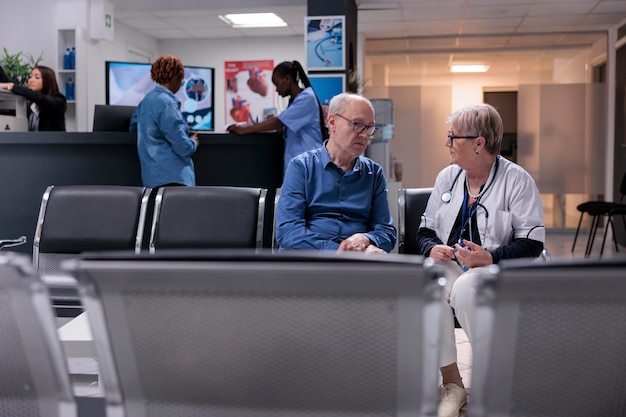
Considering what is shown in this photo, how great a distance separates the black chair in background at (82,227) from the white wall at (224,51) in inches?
305

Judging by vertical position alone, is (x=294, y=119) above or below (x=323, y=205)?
above

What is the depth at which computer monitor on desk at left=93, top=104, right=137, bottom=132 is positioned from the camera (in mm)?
4961

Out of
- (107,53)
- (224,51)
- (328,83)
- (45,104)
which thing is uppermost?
(224,51)

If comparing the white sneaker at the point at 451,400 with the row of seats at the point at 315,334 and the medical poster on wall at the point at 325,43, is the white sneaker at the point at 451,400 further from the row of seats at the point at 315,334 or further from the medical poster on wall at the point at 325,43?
the medical poster on wall at the point at 325,43

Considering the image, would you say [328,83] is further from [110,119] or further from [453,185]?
[453,185]

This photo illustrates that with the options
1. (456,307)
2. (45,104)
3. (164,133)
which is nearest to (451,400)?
(456,307)

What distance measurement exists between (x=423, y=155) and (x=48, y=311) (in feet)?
29.8

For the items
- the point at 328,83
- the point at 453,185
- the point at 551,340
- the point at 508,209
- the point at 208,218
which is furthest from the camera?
the point at 328,83

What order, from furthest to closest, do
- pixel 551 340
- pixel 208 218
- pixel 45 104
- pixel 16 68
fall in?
pixel 16 68 → pixel 45 104 → pixel 208 218 → pixel 551 340

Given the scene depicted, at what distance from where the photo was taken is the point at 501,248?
2561mm

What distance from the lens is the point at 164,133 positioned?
4555 millimetres

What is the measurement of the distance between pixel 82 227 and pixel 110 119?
215 centimetres

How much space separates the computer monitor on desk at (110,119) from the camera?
4961mm

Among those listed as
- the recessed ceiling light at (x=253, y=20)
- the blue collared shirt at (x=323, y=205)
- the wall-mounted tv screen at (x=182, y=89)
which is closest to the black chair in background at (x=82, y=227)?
the blue collared shirt at (x=323, y=205)
